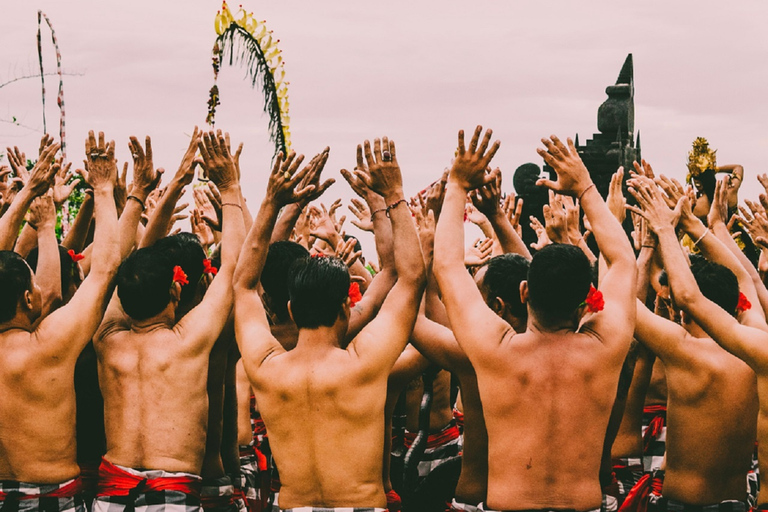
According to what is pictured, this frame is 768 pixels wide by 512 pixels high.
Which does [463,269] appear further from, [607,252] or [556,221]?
[556,221]

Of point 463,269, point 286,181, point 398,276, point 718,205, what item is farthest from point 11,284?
point 718,205

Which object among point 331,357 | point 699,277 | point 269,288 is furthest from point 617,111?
point 331,357

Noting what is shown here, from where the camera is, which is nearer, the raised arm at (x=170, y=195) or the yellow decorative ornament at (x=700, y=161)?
the raised arm at (x=170, y=195)

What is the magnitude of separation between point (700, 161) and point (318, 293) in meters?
6.23

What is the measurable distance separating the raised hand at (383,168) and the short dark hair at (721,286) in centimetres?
196

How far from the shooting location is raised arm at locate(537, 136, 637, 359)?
3.66 meters

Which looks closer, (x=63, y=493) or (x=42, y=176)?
(x=63, y=493)

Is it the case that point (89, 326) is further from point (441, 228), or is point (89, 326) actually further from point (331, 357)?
point (441, 228)

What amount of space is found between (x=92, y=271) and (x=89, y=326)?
1.00ft

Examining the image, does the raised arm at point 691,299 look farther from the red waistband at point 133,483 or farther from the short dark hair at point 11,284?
the short dark hair at point 11,284

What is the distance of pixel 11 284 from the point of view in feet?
13.5

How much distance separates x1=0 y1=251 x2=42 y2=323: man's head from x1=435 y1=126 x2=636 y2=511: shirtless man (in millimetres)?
2191

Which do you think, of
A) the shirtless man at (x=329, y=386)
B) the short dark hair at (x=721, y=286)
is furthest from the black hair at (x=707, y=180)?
the shirtless man at (x=329, y=386)

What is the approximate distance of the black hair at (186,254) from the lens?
4426mm
